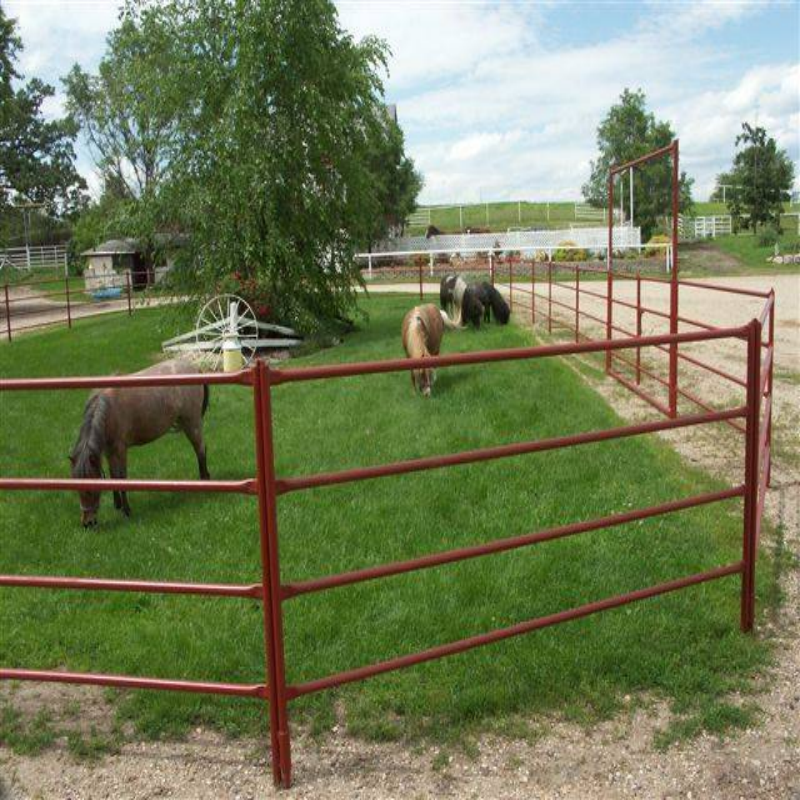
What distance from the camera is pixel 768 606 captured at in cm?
433

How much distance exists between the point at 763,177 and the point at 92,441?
4219 centimetres

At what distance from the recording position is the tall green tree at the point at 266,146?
14.4 meters

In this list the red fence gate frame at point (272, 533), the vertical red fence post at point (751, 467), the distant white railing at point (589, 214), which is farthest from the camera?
the distant white railing at point (589, 214)

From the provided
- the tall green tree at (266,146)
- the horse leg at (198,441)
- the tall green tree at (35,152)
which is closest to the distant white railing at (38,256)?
the tall green tree at (35,152)

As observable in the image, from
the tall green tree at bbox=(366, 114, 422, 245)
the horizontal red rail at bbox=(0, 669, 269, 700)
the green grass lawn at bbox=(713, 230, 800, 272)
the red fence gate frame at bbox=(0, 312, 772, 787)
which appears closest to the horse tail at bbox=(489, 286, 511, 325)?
the red fence gate frame at bbox=(0, 312, 772, 787)

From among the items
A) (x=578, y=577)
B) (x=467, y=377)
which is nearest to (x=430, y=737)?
(x=578, y=577)

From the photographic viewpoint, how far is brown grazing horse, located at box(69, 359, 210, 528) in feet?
19.1

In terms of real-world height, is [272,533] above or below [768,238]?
below

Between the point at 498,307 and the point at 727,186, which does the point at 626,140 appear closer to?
the point at 727,186

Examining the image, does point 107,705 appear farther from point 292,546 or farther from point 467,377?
point 467,377

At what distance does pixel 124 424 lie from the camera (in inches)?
252

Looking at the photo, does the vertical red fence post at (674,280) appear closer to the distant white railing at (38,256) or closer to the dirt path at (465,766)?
the dirt path at (465,766)

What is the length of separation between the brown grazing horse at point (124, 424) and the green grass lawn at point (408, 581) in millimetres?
266

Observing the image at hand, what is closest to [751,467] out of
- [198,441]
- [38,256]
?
[198,441]
